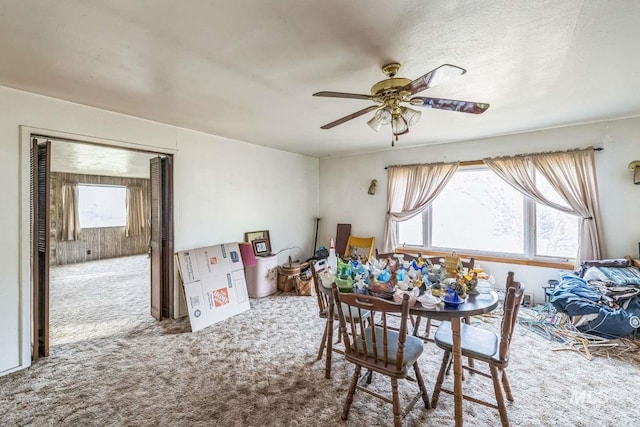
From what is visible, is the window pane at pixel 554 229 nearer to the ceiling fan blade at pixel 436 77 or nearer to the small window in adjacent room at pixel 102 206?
the ceiling fan blade at pixel 436 77

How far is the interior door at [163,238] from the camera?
3.58 meters

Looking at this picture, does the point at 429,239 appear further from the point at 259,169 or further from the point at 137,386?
the point at 137,386

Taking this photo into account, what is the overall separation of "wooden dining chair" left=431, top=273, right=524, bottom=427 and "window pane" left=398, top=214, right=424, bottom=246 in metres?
2.76

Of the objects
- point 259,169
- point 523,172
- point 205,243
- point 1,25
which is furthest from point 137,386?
point 523,172

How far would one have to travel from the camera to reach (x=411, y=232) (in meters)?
4.90

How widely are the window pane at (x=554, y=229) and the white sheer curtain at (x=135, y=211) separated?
30.6 feet

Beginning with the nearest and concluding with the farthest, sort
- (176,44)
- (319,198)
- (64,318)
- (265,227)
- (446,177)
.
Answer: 1. (176,44)
2. (64,318)
3. (446,177)
4. (265,227)
5. (319,198)

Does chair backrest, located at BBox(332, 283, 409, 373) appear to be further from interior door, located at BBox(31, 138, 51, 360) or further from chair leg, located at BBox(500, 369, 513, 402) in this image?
interior door, located at BBox(31, 138, 51, 360)

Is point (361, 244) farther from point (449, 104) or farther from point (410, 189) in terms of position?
point (449, 104)

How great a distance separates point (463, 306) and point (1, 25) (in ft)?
10.4

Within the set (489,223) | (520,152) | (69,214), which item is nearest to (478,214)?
(489,223)

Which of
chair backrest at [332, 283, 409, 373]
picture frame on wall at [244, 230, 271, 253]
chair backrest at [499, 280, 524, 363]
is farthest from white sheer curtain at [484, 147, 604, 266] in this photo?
picture frame on wall at [244, 230, 271, 253]

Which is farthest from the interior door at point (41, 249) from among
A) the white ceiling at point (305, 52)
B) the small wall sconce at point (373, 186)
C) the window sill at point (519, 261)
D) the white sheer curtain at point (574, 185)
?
the white sheer curtain at point (574, 185)

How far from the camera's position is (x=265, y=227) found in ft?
15.9
